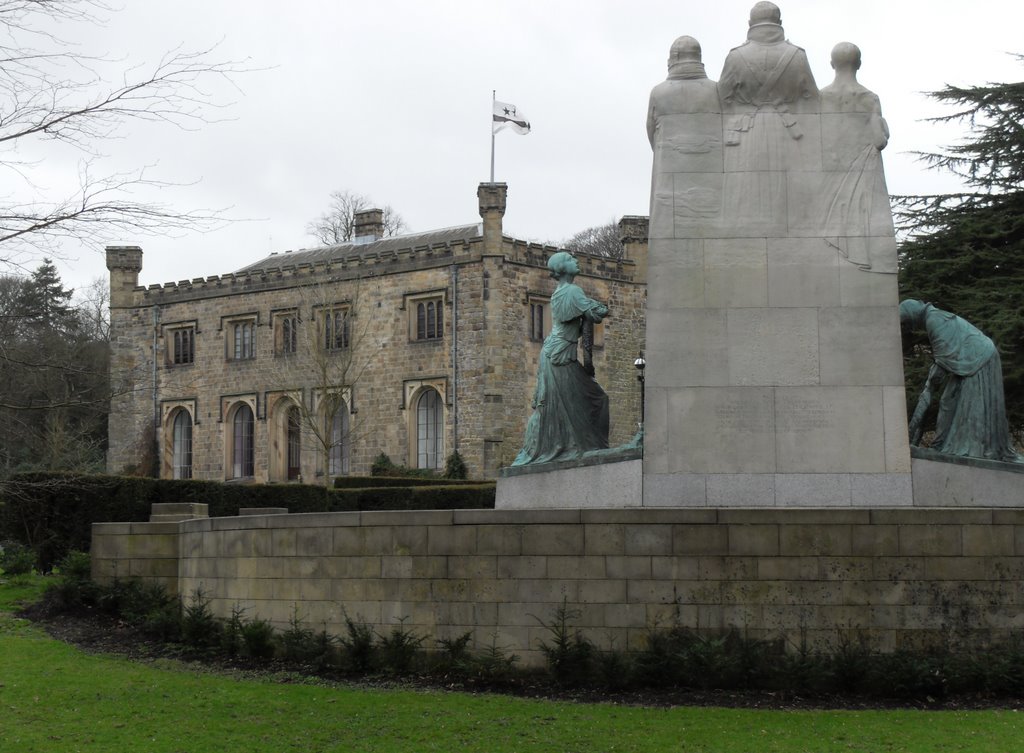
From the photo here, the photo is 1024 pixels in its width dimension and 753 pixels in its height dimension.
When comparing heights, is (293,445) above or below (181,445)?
below

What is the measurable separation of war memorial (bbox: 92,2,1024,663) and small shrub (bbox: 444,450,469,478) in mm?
33509

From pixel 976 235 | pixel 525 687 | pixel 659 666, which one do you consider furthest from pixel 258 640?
pixel 976 235

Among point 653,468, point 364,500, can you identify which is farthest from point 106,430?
point 653,468

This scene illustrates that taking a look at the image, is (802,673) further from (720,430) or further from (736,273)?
(736,273)

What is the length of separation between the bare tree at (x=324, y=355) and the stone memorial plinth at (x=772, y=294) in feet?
128

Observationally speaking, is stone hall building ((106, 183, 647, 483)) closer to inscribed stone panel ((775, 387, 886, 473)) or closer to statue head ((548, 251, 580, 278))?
statue head ((548, 251, 580, 278))

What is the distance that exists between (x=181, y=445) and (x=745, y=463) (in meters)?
49.4

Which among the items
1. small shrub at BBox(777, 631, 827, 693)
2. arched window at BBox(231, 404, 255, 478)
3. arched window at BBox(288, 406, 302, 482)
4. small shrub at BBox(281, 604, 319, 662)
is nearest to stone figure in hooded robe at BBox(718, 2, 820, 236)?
small shrub at BBox(777, 631, 827, 693)

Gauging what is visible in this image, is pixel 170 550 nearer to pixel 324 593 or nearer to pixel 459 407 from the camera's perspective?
pixel 324 593

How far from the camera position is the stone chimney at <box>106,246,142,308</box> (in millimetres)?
63062

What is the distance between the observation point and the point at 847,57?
642 inches

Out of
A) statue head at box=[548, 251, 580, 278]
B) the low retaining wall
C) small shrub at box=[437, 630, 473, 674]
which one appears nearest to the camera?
the low retaining wall

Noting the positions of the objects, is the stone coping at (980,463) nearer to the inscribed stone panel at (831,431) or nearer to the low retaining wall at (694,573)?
the inscribed stone panel at (831,431)

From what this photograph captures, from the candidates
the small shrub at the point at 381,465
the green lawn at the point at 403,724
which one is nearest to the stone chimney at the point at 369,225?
the small shrub at the point at 381,465
